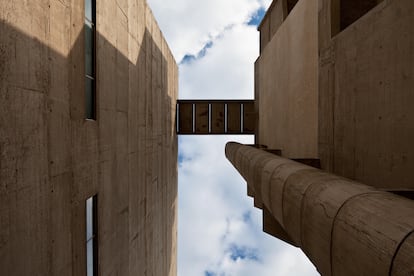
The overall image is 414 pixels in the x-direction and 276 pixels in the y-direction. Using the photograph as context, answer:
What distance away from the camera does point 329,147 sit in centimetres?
939

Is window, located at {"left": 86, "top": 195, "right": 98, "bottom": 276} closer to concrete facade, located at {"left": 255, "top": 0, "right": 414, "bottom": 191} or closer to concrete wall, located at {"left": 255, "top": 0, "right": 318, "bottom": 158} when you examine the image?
concrete facade, located at {"left": 255, "top": 0, "right": 414, "bottom": 191}

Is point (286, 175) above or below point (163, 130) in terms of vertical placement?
below

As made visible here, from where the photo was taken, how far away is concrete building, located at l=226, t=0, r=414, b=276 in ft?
11.9

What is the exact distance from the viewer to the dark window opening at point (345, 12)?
9.09m

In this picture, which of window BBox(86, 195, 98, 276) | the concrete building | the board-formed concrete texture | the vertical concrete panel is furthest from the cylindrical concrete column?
window BBox(86, 195, 98, 276)

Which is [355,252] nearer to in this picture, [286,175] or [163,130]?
[286,175]

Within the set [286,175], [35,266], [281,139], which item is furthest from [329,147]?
[35,266]

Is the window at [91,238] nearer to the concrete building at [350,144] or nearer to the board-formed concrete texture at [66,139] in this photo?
the board-formed concrete texture at [66,139]

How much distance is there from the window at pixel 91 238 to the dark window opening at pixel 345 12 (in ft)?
31.2

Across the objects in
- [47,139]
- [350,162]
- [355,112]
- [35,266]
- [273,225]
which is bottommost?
[273,225]

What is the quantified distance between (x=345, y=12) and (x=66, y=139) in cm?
925

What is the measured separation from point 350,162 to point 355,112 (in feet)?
4.66

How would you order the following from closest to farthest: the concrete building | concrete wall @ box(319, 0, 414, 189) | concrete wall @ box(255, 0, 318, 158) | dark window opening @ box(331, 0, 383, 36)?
the concrete building < concrete wall @ box(319, 0, 414, 189) < dark window opening @ box(331, 0, 383, 36) < concrete wall @ box(255, 0, 318, 158)

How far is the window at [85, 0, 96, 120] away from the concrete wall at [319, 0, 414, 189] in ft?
25.2
